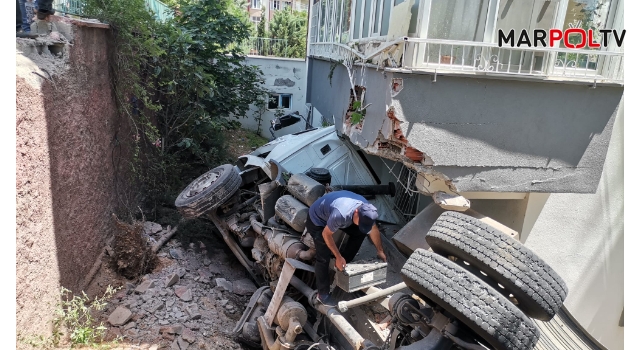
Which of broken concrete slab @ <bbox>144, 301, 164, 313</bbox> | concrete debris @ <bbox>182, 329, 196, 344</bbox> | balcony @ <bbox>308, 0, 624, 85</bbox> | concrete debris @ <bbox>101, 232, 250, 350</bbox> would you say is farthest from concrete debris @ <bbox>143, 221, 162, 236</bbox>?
balcony @ <bbox>308, 0, 624, 85</bbox>

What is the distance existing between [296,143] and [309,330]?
3613 mm

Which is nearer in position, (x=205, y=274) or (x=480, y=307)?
(x=480, y=307)

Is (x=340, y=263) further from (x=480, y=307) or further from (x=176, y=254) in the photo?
(x=176, y=254)

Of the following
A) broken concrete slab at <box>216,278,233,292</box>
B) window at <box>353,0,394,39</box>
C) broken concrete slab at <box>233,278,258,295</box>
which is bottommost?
broken concrete slab at <box>233,278,258,295</box>

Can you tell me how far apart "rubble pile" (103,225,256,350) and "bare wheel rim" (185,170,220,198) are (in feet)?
3.04

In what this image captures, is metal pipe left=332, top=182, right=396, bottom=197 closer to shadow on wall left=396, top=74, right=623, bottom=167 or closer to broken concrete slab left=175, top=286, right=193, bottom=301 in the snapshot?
shadow on wall left=396, top=74, right=623, bottom=167

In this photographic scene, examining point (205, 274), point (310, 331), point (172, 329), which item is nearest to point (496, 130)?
point (310, 331)

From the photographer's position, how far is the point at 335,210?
4.27 meters

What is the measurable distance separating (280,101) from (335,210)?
1211 centimetres

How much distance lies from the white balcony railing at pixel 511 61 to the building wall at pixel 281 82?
36.6ft

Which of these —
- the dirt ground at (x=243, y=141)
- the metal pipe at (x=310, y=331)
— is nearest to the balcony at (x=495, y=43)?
the metal pipe at (x=310, y=331)

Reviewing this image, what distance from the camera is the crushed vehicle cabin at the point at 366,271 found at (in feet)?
9.17

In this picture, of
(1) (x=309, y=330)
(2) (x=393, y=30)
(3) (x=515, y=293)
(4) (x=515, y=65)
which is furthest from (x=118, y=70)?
(3) (x=515, y=293)

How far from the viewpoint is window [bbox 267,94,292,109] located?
1561 centimetres
